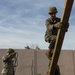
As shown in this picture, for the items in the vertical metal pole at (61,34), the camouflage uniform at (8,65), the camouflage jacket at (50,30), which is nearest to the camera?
the vertical metal pole at (61,34)

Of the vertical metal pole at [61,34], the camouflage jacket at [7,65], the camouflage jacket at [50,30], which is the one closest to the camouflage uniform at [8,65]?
the camouflage jacket at [7,65]

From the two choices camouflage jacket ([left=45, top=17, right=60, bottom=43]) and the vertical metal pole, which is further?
camouflage jacket ([left=45, top=17, right=60, bottom=43])

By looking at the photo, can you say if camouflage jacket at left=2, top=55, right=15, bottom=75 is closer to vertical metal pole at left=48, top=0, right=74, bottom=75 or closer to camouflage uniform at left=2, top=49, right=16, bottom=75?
camouflage uniform at left=2, top=49, right=16, bottom=75

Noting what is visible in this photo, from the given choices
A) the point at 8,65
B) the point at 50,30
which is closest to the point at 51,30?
the point at 50,30

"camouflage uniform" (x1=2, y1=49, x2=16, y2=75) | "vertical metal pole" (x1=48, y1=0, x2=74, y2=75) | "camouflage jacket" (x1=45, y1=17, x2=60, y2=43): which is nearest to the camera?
"vertical metal pole" (x1=48, y1=0, x2=74, y2=75)

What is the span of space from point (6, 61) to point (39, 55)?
28.2ft

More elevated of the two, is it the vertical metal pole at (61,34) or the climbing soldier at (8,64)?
the vertical metal pole at (61,34)

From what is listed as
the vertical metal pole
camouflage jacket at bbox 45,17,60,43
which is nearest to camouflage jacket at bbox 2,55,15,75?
camouflage jacket at bbox 45,17,60,43

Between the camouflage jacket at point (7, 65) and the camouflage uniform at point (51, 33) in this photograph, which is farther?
the camouflage jacket at point (7, 65)

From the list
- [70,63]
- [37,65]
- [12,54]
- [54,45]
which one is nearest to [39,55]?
[37,65]

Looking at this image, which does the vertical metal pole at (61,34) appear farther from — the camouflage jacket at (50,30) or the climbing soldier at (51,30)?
the camouflage jacket at (50,30)

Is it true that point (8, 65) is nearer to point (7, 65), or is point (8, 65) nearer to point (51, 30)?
point (7, 65)

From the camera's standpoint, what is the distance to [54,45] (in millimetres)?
4613

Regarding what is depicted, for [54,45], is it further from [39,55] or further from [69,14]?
[39,55]
